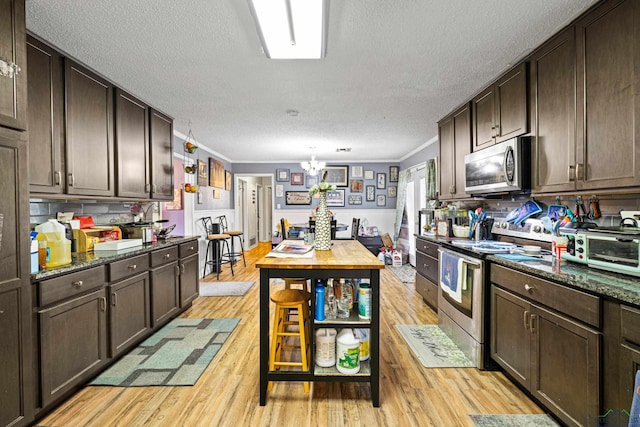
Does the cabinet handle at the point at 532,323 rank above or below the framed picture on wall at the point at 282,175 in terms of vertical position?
below

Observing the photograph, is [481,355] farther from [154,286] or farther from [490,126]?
[154,286]

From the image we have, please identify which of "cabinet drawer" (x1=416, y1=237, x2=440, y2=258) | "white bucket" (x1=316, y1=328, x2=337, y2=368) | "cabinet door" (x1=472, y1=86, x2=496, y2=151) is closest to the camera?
"white bucket" (x1=316, y1=328, x2=337, y2=368)

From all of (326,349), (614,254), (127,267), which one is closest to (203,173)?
(127,267)

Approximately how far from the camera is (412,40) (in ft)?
6.83

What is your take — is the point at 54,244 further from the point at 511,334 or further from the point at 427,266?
the point at 427,266

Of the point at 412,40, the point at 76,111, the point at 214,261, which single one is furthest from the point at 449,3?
the point at 214,261

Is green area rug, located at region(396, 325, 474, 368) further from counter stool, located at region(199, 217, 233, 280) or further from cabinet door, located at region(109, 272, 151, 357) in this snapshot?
counter stool, located at region(199, 217, 233, 280)

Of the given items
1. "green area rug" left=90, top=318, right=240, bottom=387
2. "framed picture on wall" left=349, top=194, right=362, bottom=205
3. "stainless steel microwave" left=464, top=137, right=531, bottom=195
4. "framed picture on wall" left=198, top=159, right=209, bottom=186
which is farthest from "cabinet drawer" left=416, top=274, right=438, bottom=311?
"framed picture on wall" left=198, top=159, right=209, bottom=186

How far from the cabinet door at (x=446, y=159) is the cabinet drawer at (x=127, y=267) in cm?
326

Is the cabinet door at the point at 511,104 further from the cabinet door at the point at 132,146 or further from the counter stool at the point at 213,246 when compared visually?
the counter stool at the point at 213,246

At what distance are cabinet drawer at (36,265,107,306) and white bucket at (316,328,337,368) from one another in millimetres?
1608

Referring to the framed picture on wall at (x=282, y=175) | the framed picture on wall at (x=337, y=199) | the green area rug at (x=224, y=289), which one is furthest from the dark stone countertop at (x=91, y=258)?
the framed picture on wall at (x=337, y=199)

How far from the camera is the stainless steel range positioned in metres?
2.29

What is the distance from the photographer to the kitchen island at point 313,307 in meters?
1.83
